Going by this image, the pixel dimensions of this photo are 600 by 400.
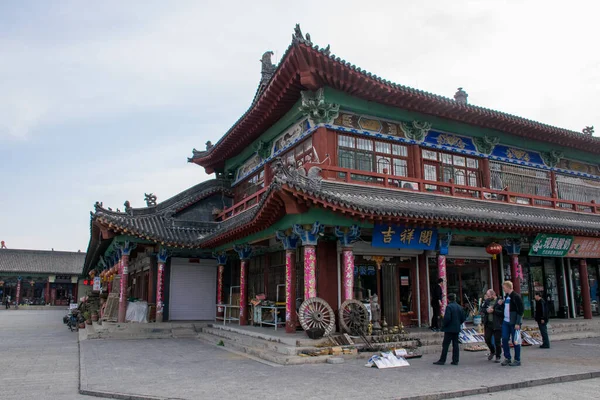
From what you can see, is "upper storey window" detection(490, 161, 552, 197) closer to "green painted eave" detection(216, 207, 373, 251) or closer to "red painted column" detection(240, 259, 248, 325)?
"green painted eave" detection(216, 207, 373, 251)

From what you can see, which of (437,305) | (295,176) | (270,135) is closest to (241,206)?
(270,135)

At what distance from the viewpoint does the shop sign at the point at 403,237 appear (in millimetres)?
11273

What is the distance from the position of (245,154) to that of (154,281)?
5709 mm

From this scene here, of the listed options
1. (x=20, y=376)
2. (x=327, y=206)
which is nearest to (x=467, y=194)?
(x=327, y=206)

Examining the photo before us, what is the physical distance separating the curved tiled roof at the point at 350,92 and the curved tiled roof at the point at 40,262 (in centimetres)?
4122

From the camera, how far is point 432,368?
27.0 feet

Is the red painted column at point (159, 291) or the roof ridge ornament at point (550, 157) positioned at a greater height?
the roof ridge ornament at point (550, 157)

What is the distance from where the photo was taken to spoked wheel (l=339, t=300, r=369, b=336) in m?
10.3

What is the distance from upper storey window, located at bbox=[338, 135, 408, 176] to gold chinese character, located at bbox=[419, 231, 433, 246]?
6.91ft

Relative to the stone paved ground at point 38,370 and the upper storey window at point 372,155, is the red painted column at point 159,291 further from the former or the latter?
the upper storey window at point 372,155

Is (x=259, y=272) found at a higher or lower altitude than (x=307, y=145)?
lower

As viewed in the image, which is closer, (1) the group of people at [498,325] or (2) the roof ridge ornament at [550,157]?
(1) the group of people at [498,325]

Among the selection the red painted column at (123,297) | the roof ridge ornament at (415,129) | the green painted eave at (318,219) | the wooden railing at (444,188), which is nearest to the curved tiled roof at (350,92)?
the roof ridge ornament at (415,129)

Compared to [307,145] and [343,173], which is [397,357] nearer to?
[343,173]
